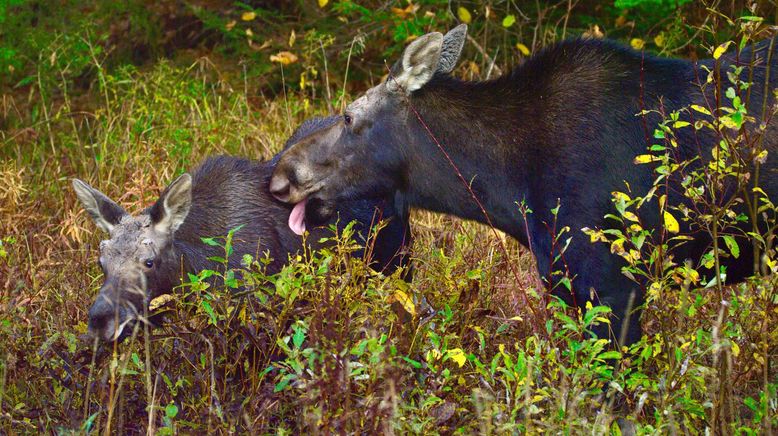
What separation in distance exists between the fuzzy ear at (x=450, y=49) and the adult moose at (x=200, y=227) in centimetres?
79

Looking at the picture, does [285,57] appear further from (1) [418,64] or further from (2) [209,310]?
(2) [209,310]

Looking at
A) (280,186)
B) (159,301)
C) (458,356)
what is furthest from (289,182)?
(458,356)

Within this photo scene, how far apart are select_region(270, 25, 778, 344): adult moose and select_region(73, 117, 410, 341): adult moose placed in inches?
10.8

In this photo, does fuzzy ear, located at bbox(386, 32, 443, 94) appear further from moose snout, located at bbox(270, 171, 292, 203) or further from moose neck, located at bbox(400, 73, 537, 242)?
moose snout, located at bbox(270, 171, 292, 203)

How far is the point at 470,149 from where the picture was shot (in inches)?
248

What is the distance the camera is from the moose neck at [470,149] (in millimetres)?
6168

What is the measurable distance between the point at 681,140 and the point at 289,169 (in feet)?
7.03

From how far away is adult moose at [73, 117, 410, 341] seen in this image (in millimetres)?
6228

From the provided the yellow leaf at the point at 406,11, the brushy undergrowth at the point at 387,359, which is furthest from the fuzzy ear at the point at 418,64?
the yellow leaf at the point at 406,11

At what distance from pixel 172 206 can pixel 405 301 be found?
78.3 inches

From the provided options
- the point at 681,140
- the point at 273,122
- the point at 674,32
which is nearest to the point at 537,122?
the point at 681,140

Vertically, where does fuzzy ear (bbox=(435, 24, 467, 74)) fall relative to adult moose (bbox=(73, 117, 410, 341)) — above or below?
above

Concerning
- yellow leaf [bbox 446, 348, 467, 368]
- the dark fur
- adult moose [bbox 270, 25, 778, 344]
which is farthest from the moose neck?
yellow leaf [bbox 446, 348, 467, 368]

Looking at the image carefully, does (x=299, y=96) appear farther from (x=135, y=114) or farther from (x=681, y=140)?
(x=681, y=140)
